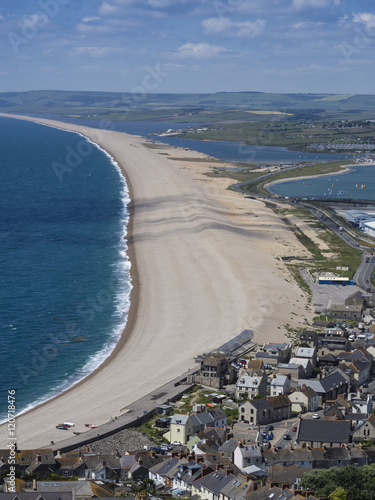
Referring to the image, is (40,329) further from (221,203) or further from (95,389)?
(221,203)

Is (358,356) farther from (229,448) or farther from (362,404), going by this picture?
(229,448)

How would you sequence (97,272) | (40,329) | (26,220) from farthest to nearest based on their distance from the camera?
(26,220) < (97,272) < (40,329)

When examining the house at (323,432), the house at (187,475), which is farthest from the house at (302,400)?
the house at (187,475)

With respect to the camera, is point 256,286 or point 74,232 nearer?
point 256,286

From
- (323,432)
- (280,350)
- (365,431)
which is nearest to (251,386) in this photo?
(280,350)

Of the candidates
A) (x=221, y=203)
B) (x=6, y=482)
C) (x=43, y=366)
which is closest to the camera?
(x=6, y=482)

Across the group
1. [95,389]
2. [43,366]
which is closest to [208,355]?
[95,389]

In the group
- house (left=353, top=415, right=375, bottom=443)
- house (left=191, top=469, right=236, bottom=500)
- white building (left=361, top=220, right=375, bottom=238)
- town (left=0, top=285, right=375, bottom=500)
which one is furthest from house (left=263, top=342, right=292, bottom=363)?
white building (left=361, top=220, right=375, bottom=238)
